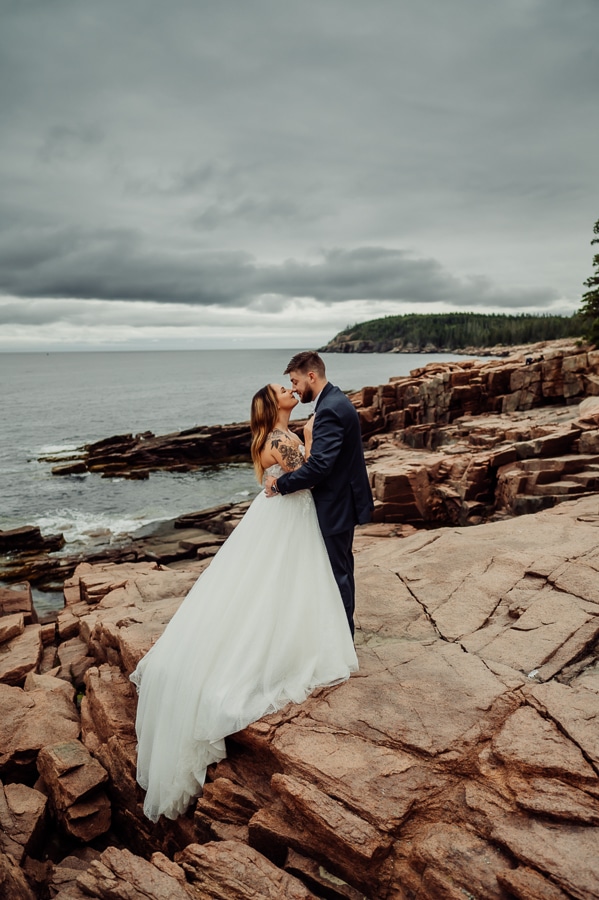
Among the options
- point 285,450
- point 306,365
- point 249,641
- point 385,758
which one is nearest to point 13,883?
point 249,641

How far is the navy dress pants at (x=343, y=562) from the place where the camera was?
5.85 meters

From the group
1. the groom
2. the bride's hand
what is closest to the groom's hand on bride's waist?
the groom

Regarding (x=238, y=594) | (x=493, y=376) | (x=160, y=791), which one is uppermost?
(x=493, y=376)

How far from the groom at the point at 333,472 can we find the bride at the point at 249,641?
0.53 ft

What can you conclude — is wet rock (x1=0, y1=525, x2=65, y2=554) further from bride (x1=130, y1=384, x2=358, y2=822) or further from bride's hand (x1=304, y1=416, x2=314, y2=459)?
bride's hand (x1=304, y1=416, x2=314, y2=459)

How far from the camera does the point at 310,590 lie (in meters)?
5.64

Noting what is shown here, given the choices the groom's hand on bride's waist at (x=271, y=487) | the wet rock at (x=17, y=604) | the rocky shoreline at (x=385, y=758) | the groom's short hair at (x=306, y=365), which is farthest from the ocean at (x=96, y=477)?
the groom's short hair at (x=306, y=365)

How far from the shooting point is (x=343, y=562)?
19.5 feet

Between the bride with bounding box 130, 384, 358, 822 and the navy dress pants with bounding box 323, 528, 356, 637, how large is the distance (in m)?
0.12

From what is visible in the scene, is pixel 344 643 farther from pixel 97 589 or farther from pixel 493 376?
pixel 493 376

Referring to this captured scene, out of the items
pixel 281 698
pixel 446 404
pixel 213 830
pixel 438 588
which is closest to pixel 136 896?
pixel 213 830

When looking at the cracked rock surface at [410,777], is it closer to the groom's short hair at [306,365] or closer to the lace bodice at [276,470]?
the lace bodice at [276,470]

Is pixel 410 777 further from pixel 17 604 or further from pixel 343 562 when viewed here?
pixel 17 604

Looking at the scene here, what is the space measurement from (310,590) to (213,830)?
226 centimetres
